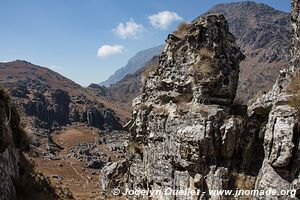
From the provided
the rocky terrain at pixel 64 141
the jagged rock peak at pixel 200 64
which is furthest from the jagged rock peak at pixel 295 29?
the rocky terrain at pixel 64 141

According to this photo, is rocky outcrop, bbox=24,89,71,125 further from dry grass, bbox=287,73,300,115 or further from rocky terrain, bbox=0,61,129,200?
dry grass, bbox=287,73,300,115

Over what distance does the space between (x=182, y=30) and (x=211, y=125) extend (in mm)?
8195

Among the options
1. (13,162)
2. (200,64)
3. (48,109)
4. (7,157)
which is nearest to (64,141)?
(48,109)

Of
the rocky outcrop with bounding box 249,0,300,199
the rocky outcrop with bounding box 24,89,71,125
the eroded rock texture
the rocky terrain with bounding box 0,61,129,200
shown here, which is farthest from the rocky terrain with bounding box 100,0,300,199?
the rocky outcrop with bounding box 24,89,71,125

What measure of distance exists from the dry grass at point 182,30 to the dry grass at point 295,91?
8233mm

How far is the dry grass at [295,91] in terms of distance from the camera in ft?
52.2

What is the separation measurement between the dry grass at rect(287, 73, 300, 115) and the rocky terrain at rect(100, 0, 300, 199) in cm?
8

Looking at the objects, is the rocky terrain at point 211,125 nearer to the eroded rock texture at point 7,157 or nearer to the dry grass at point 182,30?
the dry grass at point 182,30

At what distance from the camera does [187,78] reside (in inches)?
890

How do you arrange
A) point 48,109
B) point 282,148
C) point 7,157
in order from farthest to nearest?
1. point 48,109
2. point 7,157
3. point 282,148

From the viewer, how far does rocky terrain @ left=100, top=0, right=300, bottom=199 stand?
1586 centimetres

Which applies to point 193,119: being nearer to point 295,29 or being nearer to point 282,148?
point 282,148

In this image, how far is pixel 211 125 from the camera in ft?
62.2

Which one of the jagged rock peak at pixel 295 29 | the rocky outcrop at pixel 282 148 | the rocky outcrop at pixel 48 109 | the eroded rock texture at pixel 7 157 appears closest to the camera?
the rocky outcrop at pixel 282 148
